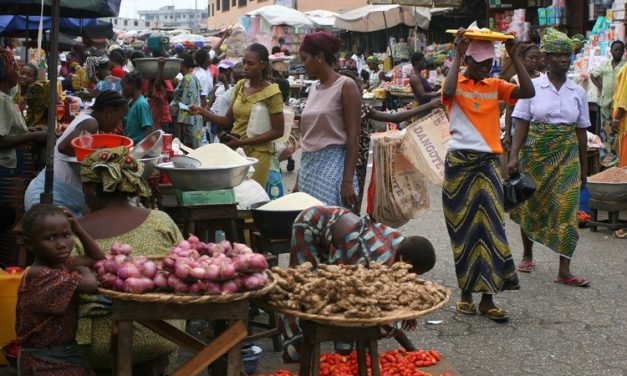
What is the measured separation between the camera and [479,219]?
6844 millimetres

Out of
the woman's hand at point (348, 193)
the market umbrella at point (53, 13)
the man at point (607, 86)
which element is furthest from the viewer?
the man at point (607, 86)

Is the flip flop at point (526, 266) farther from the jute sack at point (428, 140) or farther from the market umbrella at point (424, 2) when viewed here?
the market umbrella at point (424, 2)

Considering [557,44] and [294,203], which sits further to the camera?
[557,44]

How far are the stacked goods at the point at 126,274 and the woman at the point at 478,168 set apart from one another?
3138 millimetres

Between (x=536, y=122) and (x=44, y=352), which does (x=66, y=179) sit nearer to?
(x=44, y=352)

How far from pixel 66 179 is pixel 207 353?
2.42 metres

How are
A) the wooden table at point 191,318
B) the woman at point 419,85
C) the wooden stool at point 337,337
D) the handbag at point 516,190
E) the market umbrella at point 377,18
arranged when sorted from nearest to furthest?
the wooden table at point 191,318 → the wooden stool at point 337,337 → the handbag at point 516,190 → the woman at point 419,85 → the market umbrella at point 377,18

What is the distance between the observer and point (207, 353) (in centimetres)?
412

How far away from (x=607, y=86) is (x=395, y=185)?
5983mm

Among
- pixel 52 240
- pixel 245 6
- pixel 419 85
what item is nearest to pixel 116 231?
pixel 52 240

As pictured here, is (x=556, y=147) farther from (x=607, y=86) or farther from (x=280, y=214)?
(x=607, y=86)

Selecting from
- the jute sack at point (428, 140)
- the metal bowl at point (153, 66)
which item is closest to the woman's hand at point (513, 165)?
the jute sack at point (428, 140)

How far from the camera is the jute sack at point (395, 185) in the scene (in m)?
8.03

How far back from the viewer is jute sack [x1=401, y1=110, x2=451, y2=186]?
772cm
